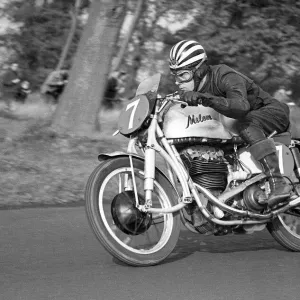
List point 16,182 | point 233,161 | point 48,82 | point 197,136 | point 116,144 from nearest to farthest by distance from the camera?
point 197,136, point 233,161, point 16,182, point 116,144, point 48,82

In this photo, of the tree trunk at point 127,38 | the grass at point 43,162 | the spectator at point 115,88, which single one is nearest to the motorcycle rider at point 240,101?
the grass at point 43,162

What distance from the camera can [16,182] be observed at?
822 centimetres

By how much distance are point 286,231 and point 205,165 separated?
94 cm

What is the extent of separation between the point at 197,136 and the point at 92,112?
5815mm

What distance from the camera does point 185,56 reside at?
5.23m

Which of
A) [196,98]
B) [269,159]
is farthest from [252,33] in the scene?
[196,98]

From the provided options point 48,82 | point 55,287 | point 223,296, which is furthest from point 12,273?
point 48,82

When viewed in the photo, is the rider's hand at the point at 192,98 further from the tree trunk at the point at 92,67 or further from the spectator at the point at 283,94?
the spectator at the point at 283,94

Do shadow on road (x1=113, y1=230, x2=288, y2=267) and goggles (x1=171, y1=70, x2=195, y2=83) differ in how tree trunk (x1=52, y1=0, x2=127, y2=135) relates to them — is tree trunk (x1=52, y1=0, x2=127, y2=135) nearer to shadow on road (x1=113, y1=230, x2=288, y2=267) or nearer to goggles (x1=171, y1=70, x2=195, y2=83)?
shadow on road (x1=113, y1=230, x2=288, y2=267)

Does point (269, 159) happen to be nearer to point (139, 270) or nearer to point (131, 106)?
point (131, 106)

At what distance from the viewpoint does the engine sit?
17.4 feet

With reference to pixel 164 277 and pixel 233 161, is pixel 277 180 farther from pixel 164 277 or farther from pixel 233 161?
pixel 164 277

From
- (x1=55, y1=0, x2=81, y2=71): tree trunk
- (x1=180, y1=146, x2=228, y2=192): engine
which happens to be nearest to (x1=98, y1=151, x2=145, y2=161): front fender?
(x1=180, y1=146, x2=228, y2=192): engine

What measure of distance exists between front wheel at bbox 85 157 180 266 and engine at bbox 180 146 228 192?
217mm
